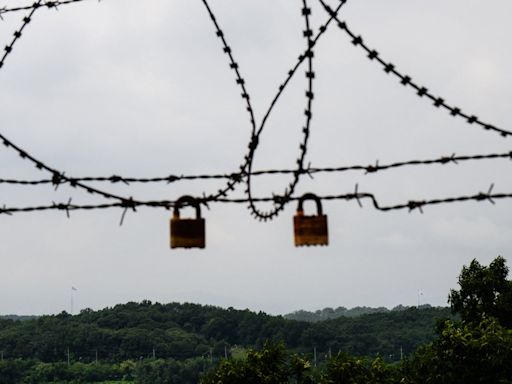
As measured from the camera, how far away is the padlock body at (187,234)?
7.50 meters

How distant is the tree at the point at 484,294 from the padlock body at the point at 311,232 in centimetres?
3589

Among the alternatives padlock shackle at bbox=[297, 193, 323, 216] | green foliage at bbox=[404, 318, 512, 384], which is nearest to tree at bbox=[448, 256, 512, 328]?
green foliage at bbox=[404, 318, 512, 384]

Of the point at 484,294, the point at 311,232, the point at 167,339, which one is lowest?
the point at 311,232

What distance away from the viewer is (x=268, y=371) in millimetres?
40875

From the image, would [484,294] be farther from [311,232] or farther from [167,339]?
[167,339]

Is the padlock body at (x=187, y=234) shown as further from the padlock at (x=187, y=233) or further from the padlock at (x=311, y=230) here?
the padlock at (x=311, y=230)

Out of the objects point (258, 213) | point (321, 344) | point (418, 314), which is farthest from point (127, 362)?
point (258, 213)

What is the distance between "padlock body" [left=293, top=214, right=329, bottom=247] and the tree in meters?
35.9

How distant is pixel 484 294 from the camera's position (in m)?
43.3

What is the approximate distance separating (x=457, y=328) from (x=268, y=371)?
29.8ft

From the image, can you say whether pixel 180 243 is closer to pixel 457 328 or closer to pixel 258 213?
pixel 258 213

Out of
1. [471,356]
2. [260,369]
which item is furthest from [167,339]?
[471,356]

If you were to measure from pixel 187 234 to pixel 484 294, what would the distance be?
125 ft

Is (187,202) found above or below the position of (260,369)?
above
